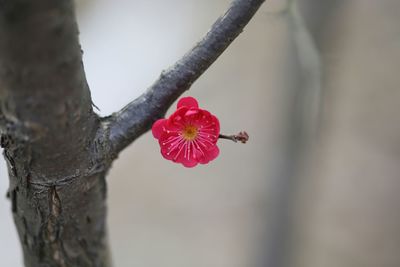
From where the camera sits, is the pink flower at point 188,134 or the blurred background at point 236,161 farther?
the blurred background at point 236,161

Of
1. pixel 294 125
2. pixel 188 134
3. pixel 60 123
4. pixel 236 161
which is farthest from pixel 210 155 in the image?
pixel 236 161

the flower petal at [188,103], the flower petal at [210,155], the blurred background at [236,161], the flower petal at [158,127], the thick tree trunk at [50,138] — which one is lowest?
the thick tree trunk at [50,138]

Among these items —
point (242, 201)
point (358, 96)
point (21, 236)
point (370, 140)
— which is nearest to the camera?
point (21, 236)

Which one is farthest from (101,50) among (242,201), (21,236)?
(21,236)

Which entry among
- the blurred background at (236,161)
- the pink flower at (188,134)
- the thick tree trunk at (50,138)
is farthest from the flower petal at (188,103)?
the blurred background at (236,161)

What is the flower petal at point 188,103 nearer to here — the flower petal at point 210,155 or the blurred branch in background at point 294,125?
the flower petal at point 210,155

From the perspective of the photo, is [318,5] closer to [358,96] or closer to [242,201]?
[242,201]
